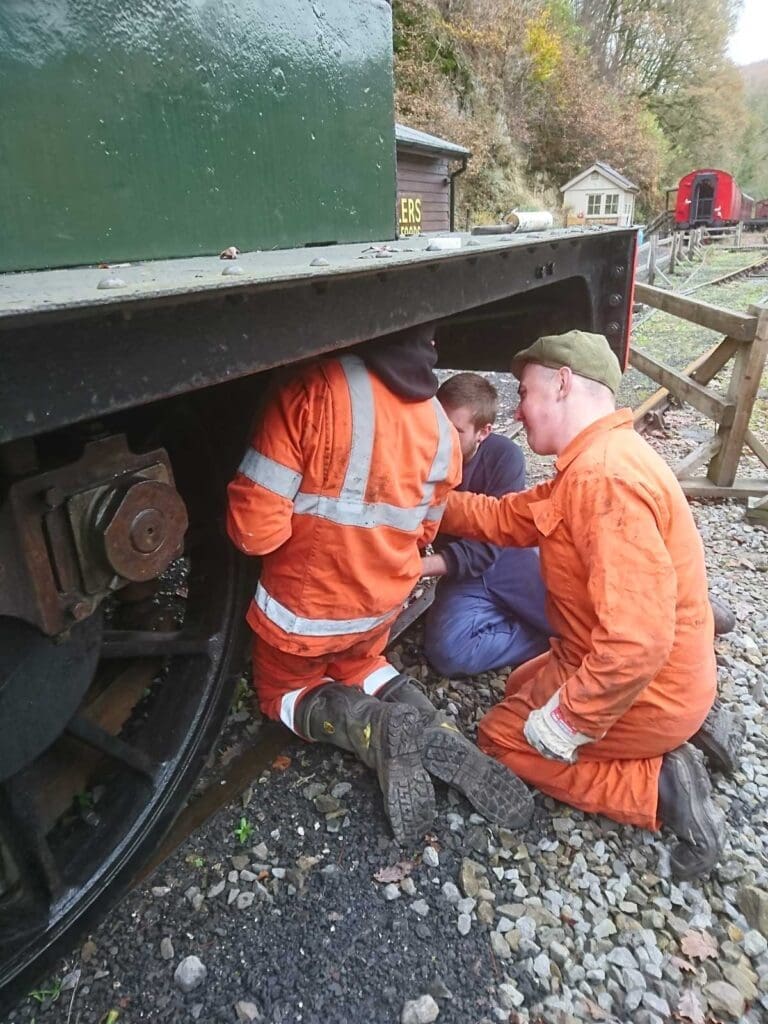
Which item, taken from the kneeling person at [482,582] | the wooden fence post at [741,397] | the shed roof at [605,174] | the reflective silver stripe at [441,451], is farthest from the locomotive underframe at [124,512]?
the shed roof at [605,174]

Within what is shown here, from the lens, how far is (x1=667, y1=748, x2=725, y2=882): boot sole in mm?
2020

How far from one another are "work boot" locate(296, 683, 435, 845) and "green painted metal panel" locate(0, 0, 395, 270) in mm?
1355

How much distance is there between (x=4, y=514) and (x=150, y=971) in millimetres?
1198

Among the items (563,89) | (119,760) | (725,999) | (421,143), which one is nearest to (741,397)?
(725,999)

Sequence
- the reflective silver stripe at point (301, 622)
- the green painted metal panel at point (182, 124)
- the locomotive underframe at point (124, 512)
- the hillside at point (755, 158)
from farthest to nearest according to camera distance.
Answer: the hillside at point (755, 158) < the reflective silver stripe at point (301, 622) < the green painted metal panel at point (182, 124) < the locomotive underframe at point (124, 512)

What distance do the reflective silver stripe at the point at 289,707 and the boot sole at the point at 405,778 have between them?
0.35 m

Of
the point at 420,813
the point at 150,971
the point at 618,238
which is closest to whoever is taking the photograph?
the point at 150,971

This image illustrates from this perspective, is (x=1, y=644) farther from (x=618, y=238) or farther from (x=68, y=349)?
(x=618, y=238)

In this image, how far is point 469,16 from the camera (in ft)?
74.6

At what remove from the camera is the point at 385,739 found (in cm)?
211

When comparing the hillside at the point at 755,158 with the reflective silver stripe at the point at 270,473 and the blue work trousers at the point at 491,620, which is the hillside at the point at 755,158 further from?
the reflective silver stripe at the point at 270,473

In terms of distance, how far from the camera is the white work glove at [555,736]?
198 centimetres

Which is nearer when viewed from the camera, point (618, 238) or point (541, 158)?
point (618, 238)

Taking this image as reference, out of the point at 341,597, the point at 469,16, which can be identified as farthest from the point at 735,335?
the point at 469,16
